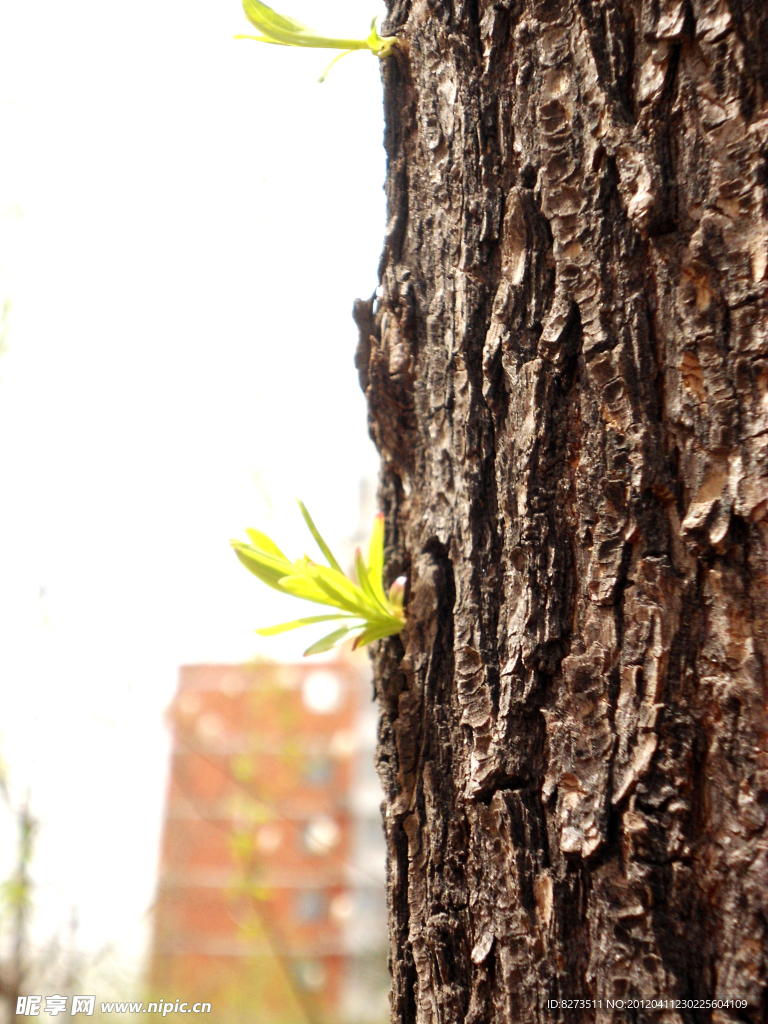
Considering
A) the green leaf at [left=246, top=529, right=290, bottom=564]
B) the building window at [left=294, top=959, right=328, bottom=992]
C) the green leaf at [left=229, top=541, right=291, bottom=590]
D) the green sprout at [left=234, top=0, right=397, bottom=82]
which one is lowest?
the building window at [left=294, top=959, right=328, bottom=992]

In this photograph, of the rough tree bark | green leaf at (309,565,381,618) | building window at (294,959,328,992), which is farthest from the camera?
building window at (294,959,328,992)

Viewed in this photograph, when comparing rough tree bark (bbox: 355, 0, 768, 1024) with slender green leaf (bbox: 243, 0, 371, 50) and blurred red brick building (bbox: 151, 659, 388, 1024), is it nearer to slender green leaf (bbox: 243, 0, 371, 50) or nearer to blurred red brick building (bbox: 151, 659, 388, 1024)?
slender green leaf (bbox: 243, 0, 371, 50)

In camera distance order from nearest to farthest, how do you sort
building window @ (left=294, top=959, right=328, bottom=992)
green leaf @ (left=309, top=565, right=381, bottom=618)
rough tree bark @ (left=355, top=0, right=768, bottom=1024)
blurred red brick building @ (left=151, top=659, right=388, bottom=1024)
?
rough tree bark @ (left=355, top=0, right=768, bottom=1024), green leaf @ (left=309, top=565, right=381, bottom=618), blurred red brick building @ (left=151, top=659, right=388, bottom=1024), building window @ (left=294, top=959, right=328, bottom=992)

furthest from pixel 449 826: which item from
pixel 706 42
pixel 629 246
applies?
pixel 706 42

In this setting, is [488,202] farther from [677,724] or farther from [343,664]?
[343,664]

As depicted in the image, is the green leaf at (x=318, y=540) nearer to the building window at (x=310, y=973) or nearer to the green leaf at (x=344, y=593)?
the green leaf at (x=344, y=593)

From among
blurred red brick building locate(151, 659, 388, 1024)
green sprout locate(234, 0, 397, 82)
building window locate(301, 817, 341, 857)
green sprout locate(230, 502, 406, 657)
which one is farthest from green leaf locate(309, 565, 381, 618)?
building window locate(301, 817, 341, 857)

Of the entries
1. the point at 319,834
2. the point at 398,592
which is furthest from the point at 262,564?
the point at 319,834
